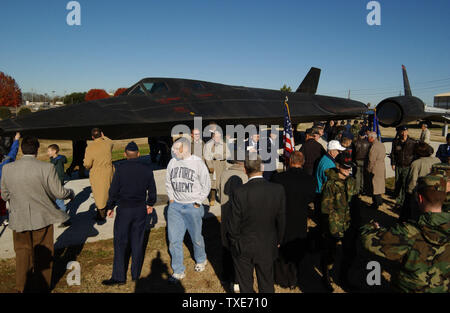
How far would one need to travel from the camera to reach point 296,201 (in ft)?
11.8

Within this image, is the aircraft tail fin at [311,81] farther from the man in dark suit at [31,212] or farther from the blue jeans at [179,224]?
the man in dark suit at [31,212]

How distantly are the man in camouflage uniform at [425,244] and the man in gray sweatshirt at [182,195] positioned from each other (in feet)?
7.86

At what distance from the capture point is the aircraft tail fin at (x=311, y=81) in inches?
801

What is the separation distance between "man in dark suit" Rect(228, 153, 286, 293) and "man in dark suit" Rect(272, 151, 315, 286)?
551mm

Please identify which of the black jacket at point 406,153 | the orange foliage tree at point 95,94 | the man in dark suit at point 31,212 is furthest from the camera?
the orange foliage tree at point 95,94

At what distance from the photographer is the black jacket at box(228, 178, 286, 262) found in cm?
292

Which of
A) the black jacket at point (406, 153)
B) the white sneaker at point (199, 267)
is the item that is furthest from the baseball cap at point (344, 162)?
the black jacket at point (406, 153)

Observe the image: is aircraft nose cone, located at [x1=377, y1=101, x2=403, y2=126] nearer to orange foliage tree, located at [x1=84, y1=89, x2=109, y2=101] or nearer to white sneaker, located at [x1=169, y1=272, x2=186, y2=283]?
white sneaker, located at [x1=169, y1=272, x2=186, y2=283]

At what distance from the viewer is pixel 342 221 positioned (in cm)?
345

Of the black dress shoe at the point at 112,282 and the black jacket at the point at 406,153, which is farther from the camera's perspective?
the black jacket at the point at 406,153
